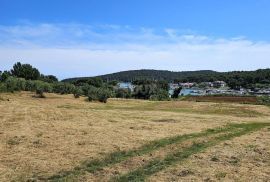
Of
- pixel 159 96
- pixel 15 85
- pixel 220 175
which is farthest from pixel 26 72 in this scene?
pixel 220 175

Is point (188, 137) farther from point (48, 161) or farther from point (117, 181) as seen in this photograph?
point (117, 181)

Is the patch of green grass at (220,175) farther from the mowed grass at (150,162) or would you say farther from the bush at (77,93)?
the bush at (77,93)

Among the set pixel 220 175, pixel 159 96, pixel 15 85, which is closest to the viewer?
pixel 220 175

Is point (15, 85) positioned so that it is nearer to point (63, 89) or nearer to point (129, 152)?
point (63, 89)

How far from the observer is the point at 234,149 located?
22328 millimetres

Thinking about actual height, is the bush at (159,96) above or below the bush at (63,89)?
below

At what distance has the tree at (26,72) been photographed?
421ft

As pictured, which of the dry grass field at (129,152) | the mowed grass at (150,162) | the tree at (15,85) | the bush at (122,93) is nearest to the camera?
the mowed grass at (150,162)

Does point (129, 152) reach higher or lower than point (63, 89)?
lower

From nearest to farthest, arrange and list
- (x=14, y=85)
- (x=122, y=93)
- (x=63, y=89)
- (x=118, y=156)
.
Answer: (x=118, y=156), (x=14, y=85), (x=63, y=89), (x=122, y=93)

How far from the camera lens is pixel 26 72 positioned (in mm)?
129250

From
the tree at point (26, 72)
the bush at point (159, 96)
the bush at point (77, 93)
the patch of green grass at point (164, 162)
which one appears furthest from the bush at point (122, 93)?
the patch of green grass at point (164, 162)

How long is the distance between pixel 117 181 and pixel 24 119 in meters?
21.5

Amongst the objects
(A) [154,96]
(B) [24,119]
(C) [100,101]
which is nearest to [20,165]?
(B) [24,119]
